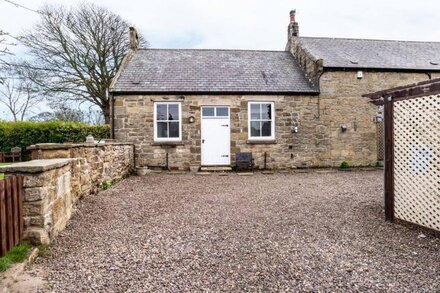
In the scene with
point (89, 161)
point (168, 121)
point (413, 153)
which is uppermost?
point (168, 121)

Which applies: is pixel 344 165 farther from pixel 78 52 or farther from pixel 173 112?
pixel 78 52

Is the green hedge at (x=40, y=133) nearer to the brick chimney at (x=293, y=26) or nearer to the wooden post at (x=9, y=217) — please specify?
the brick chimney at (x=293, y=26)

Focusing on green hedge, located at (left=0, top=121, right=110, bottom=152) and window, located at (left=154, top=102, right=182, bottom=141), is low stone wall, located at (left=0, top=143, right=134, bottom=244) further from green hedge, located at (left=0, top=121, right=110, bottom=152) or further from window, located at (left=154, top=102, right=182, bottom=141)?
green hedge, located at (left=0, top=121, right=110, bottom=152)

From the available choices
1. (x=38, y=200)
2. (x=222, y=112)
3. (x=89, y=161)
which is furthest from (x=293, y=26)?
(x=38, y=200)

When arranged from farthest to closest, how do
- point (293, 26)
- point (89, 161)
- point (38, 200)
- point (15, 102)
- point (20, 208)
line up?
1. point (15, 102)
2. point (293, 26)
3. point (89, 161)
4. point (38, 200)
5. point (20, 208)

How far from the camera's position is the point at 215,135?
1195 cm

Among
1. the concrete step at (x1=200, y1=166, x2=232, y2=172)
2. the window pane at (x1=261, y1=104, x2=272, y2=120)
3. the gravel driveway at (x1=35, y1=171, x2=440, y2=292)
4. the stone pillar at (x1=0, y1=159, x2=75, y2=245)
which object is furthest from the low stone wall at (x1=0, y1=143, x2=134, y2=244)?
the window pane at (x1=261, y1=104, x2=272, y2=120)

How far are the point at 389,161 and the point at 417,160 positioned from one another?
49cm

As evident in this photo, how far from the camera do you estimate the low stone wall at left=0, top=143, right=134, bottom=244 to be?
3451 millimetres

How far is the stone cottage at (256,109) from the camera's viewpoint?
1166cm

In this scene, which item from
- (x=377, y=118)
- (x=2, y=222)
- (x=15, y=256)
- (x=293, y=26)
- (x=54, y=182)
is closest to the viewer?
(x=2, y=222)

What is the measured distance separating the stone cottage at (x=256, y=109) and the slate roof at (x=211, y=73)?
0.05 metres

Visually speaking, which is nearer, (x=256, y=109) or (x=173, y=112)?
(x=173, y=112)

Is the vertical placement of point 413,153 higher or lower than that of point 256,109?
lower
